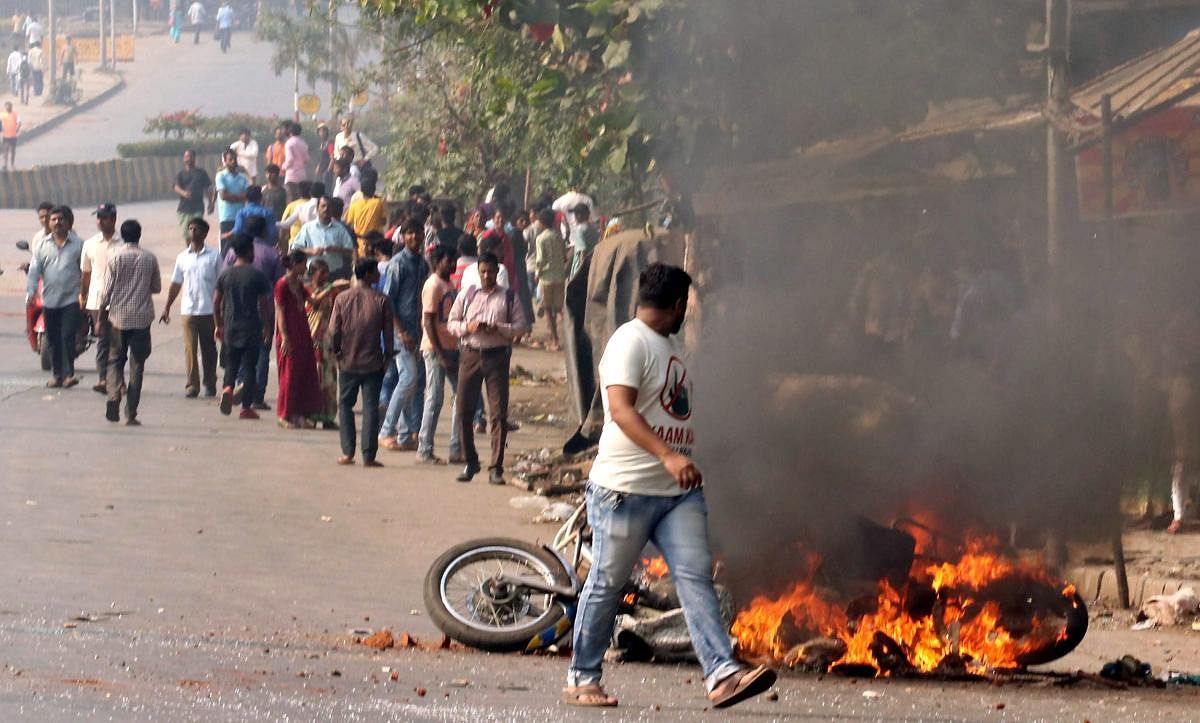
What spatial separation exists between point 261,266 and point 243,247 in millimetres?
779

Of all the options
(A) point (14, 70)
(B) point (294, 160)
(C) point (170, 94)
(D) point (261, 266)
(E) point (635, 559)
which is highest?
(A) point (14, 70)

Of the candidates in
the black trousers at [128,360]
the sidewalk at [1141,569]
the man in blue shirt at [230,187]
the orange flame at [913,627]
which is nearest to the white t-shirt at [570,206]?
the man in blue shirt at [230,187]

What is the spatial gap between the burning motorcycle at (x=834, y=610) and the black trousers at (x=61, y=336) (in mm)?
8063

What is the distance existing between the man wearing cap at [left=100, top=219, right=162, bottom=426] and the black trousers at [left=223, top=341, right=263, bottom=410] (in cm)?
66

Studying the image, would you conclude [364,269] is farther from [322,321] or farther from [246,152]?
[246,152]

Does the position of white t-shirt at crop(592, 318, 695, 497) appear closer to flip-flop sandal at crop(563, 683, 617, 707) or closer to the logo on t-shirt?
the logo on t-shirt

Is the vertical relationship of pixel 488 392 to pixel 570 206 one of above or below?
below

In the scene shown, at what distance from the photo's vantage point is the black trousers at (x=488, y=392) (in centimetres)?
1062

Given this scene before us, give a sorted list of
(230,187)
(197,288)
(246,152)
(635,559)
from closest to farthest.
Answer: (635,559)
(197,288)
(230,187)
(246,152)

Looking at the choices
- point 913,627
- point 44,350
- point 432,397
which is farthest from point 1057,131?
point 44,350

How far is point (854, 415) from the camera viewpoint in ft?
28.4

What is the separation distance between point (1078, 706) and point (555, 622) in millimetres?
1881

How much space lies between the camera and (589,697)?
Result: 548cm

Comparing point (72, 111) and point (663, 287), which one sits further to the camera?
point (72, 111)
